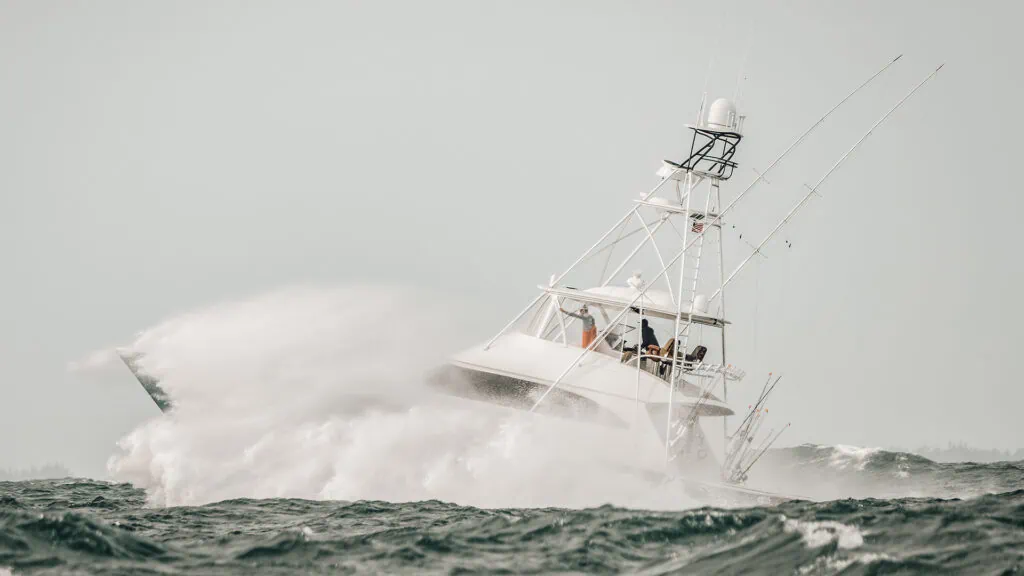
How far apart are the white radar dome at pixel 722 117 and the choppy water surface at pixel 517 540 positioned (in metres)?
10.5

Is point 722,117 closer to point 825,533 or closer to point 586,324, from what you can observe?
point 586,324

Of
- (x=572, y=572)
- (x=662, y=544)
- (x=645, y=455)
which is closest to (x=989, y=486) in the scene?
(x=645, y=455)

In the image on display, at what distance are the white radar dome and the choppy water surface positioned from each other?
10464 mm

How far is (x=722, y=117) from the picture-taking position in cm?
2622

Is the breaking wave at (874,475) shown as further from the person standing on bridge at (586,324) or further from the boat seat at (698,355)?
the person standing on bridge at (586,324)

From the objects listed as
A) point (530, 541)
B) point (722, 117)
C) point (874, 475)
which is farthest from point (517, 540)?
point (874, 475)

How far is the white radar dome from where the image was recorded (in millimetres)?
26203

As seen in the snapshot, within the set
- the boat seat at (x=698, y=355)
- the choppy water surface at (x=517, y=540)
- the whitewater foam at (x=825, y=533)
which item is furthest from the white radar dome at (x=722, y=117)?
the whitewater foam at (x=825, y=533)

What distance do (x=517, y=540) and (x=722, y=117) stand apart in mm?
14220

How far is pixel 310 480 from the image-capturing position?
20.4 m

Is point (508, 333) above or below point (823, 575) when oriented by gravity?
above

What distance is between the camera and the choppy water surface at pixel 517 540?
13047mm

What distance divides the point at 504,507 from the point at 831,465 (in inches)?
1110

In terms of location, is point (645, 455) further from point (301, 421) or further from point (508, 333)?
point (301, 421)
